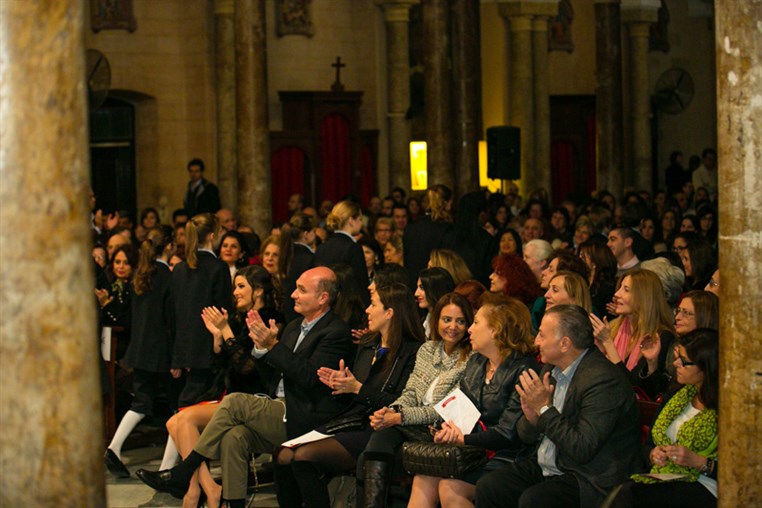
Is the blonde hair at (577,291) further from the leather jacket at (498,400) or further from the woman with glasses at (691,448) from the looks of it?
the woman with glasses at (691,448)

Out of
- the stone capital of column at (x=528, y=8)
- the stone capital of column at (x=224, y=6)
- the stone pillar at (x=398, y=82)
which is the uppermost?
the stone capital of column at (x=528, y=8)

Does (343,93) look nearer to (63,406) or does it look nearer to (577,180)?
(577,180)

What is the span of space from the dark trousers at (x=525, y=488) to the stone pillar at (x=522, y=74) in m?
17.9

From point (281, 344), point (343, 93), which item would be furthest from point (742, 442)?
point (343, 93)

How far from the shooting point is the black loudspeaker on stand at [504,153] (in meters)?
19.1

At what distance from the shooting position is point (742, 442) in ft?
15.5

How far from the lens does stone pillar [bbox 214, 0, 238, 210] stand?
20484 millimetres

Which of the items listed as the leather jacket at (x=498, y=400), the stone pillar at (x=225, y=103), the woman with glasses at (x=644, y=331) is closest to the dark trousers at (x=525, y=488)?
the leather jacket at (x=498, y=400)

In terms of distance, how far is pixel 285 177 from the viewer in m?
21.9

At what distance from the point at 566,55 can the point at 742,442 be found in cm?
2293

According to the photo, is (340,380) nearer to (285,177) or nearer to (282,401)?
(282,401)

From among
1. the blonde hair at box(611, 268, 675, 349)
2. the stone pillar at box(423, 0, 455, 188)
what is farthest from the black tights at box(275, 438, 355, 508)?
the stone pillar at box(423, 0, 455, 188)

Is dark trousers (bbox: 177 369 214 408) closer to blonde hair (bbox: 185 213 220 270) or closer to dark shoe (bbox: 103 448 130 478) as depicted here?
dark shoe (bbox: 103 448 130 478)

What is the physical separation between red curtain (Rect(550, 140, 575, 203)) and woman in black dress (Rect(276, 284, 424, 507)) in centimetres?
1939
